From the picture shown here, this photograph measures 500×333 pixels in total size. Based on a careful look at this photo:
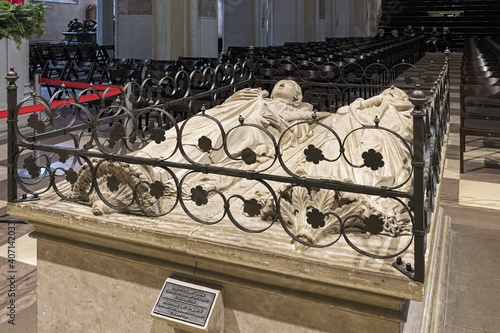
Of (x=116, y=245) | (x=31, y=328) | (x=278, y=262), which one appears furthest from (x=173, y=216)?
(x=31, y=328)

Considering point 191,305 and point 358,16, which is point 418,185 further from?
point 358,16

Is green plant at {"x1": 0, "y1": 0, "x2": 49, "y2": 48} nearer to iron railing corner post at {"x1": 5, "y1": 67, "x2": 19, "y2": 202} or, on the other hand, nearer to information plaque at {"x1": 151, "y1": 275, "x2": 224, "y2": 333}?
iron railing corner post at {"x1": 5, "y1": 67, "x2": 19, "y2": 202}

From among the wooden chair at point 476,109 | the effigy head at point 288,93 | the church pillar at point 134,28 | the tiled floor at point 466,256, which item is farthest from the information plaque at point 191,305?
the church pillar at point 134,28

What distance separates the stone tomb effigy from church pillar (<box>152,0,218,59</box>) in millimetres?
9171

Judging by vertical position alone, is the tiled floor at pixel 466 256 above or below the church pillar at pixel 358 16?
below

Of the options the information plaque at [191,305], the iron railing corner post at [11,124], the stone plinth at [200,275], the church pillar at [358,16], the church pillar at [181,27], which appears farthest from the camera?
the church pillar at [358,16]

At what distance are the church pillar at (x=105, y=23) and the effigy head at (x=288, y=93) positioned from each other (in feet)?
53.7

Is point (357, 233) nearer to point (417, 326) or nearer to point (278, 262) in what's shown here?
point (278, 262)

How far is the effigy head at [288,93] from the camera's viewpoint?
356 centimetres

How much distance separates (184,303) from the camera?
2.07 m

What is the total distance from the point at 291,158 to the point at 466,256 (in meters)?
1.47

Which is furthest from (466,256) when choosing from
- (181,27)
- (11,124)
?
(181,27)

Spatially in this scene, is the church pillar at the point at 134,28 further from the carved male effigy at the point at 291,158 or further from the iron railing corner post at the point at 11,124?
the iron railing corner post at the point at 11,124

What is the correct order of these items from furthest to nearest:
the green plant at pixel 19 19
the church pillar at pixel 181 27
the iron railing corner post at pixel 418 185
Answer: the church pillar at pixel 181 27 < the green plant at pixel 19 19 < the iron railing corner post at pixel 418 185
